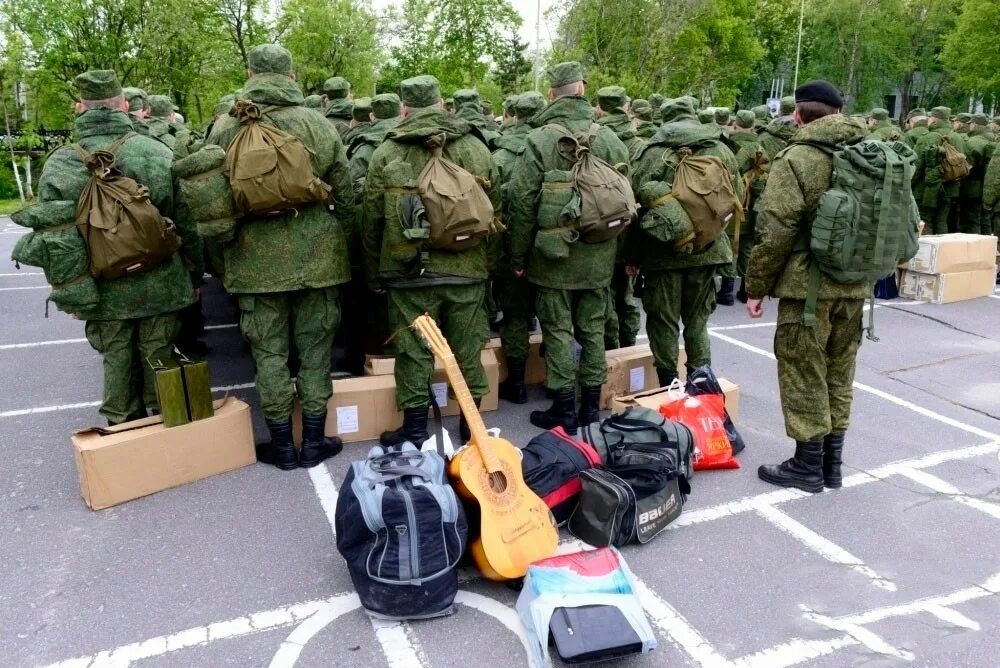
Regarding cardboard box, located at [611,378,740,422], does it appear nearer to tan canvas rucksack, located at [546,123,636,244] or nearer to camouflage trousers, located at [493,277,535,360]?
camouflage trousers, located at [493,277,535,360]

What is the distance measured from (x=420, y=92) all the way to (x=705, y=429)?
99.6 inches

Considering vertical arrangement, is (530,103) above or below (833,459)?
above

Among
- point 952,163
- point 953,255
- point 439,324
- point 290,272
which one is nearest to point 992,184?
point 952,163

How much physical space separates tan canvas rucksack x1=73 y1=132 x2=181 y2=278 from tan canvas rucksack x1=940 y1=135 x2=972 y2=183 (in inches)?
373

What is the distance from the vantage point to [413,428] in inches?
179

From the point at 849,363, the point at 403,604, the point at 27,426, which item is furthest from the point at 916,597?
the point at 27,426

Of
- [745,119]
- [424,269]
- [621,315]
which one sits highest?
[745,119]

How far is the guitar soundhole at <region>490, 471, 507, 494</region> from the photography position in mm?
3287

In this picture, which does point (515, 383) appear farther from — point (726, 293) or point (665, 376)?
point (726, 293)

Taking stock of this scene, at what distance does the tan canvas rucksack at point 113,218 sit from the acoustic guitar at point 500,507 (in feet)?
6.27

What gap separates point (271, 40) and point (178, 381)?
1523cm

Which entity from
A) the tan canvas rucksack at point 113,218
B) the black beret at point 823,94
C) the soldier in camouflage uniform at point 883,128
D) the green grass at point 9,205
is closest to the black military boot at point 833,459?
Answer: the black beret at point 823,94

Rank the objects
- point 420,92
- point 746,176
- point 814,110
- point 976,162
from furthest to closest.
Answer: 1. point 976,162
2. point 746,176
3. point 420,92
4. point 814,110

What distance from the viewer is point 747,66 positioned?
1027 inches
